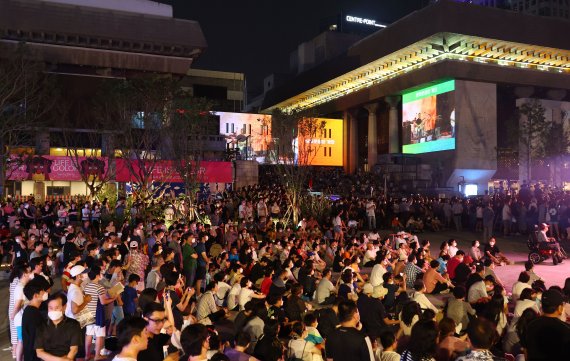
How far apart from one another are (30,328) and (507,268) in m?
13.8

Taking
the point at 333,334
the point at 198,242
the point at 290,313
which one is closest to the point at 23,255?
the point at 198,242

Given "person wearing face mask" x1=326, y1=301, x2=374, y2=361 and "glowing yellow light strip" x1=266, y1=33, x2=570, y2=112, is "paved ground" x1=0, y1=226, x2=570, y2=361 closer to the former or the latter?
"person wearing face mask" x1=326, y1=301, x2=374, y2=361

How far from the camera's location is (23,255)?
12219 millimetres

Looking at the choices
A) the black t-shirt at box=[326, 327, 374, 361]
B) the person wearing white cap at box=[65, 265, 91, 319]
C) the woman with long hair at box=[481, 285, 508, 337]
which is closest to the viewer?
the black t-shirt at box=[326, 327, 374, 361]

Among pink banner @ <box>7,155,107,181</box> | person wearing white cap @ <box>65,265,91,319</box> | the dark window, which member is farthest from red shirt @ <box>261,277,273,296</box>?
the dark window

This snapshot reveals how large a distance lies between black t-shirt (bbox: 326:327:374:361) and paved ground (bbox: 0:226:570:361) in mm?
5793

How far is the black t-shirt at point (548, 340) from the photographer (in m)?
4.56

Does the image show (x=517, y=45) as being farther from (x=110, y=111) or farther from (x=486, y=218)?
(x=110, y=111)

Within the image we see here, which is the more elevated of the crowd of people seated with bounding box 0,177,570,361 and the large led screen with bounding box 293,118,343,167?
the large led screen with bounding box 293,118,343,167

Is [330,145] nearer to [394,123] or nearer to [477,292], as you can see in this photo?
[394,123]

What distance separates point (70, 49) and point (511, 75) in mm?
36431

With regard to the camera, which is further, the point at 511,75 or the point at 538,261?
the point at 511,75

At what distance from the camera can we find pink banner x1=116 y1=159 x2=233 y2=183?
2859cm

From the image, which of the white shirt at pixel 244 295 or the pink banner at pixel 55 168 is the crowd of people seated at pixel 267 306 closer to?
the white shirt at pixel 244 295
